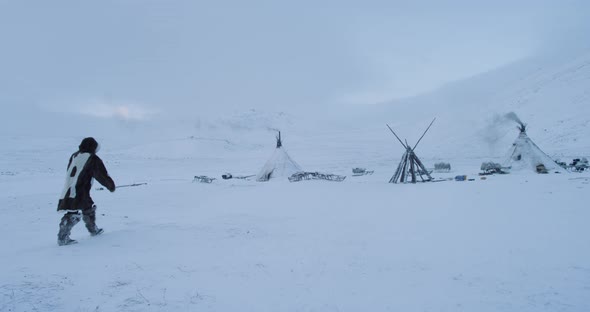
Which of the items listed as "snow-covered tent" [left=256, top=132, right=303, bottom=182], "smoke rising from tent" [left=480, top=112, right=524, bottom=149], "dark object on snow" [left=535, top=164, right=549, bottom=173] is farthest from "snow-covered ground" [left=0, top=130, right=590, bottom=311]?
"smoke rising from tent" [left=480, top=112, right=524, bottom=149]

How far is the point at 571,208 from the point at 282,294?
6821 millimetres

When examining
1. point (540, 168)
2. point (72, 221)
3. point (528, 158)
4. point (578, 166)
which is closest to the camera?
point (72, 221)

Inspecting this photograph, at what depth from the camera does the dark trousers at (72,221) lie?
13.8 ft

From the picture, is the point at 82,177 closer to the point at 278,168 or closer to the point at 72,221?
the point at 72,221

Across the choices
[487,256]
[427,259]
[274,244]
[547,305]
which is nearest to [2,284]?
[274,244]

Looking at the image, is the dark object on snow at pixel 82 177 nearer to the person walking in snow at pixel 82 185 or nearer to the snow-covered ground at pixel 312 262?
the person walking in snow at pixel 82 185

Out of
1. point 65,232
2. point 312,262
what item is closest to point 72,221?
point 65,232

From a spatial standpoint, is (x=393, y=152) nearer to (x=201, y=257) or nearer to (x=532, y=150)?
(x=532, y=150)

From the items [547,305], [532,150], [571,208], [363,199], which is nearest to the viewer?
[547,305]

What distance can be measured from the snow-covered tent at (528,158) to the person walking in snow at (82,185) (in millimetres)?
19620

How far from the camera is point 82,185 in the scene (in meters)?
4.68

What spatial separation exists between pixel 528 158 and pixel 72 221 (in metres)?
21.1

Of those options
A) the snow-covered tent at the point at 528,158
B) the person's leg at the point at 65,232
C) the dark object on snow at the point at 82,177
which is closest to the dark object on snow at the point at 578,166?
the snow-covered tent at the point at 528,158

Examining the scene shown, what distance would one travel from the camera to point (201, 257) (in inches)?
152
